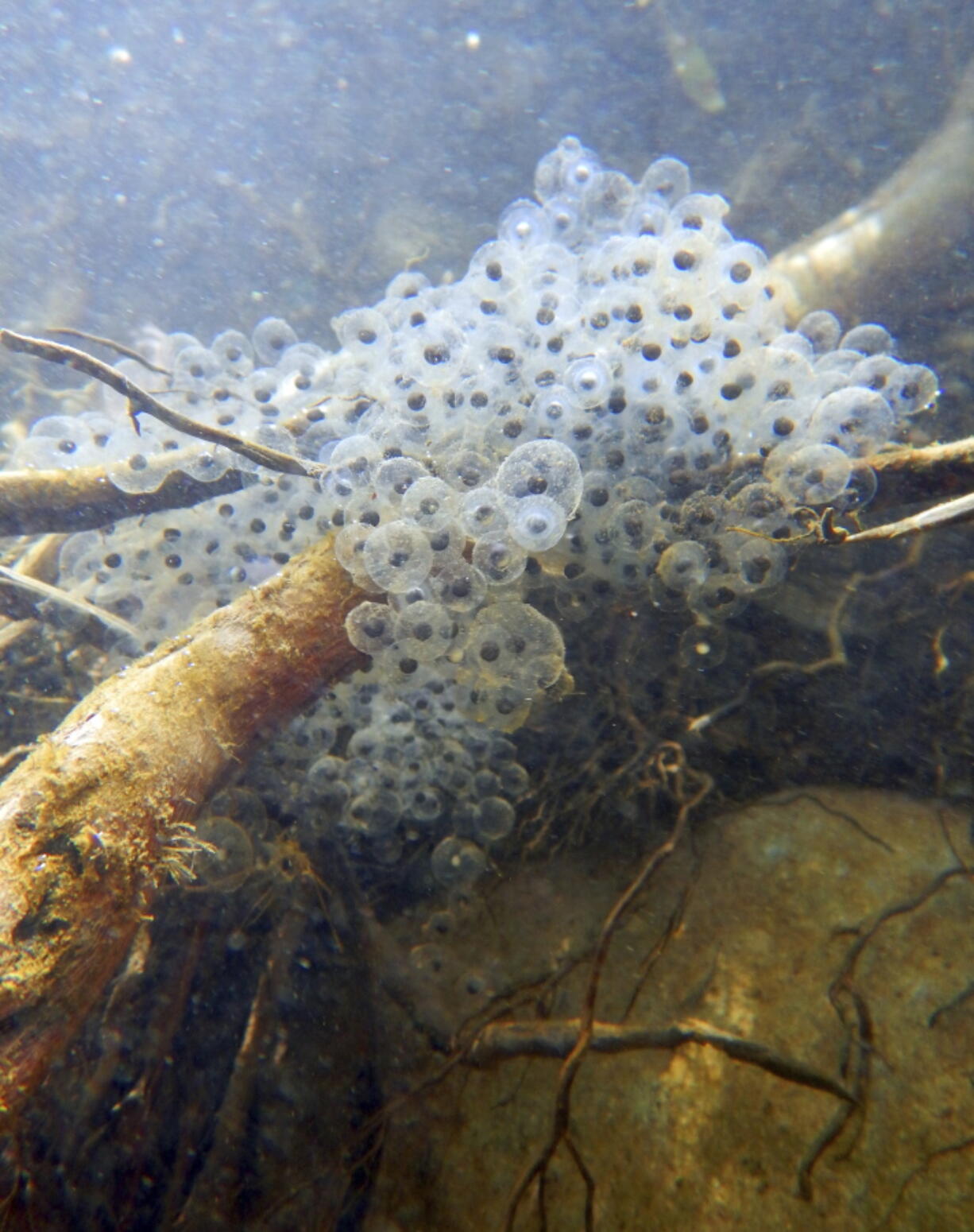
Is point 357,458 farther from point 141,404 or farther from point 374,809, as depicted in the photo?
point 374,809

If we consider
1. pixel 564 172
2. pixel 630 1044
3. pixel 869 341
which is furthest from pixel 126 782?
pixel 564 172

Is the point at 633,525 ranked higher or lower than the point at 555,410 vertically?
lower

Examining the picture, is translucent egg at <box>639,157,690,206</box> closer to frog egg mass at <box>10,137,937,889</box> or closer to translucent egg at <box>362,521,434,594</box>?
frog egg mass at <box>10,137,937,889</box>

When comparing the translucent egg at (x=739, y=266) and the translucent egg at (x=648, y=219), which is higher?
the translucent egg at (x=648, y=219)

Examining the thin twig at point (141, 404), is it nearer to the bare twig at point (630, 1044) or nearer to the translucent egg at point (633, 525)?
the translucent egg at point (633, 525)

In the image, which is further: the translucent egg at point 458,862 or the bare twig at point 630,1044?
the translucent egg at point 458,862

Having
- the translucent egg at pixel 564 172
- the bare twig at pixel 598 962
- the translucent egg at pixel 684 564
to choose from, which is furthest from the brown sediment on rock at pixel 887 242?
the bare twig at pixel 598 962

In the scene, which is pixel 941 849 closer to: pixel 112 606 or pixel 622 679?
pixel 622 679
